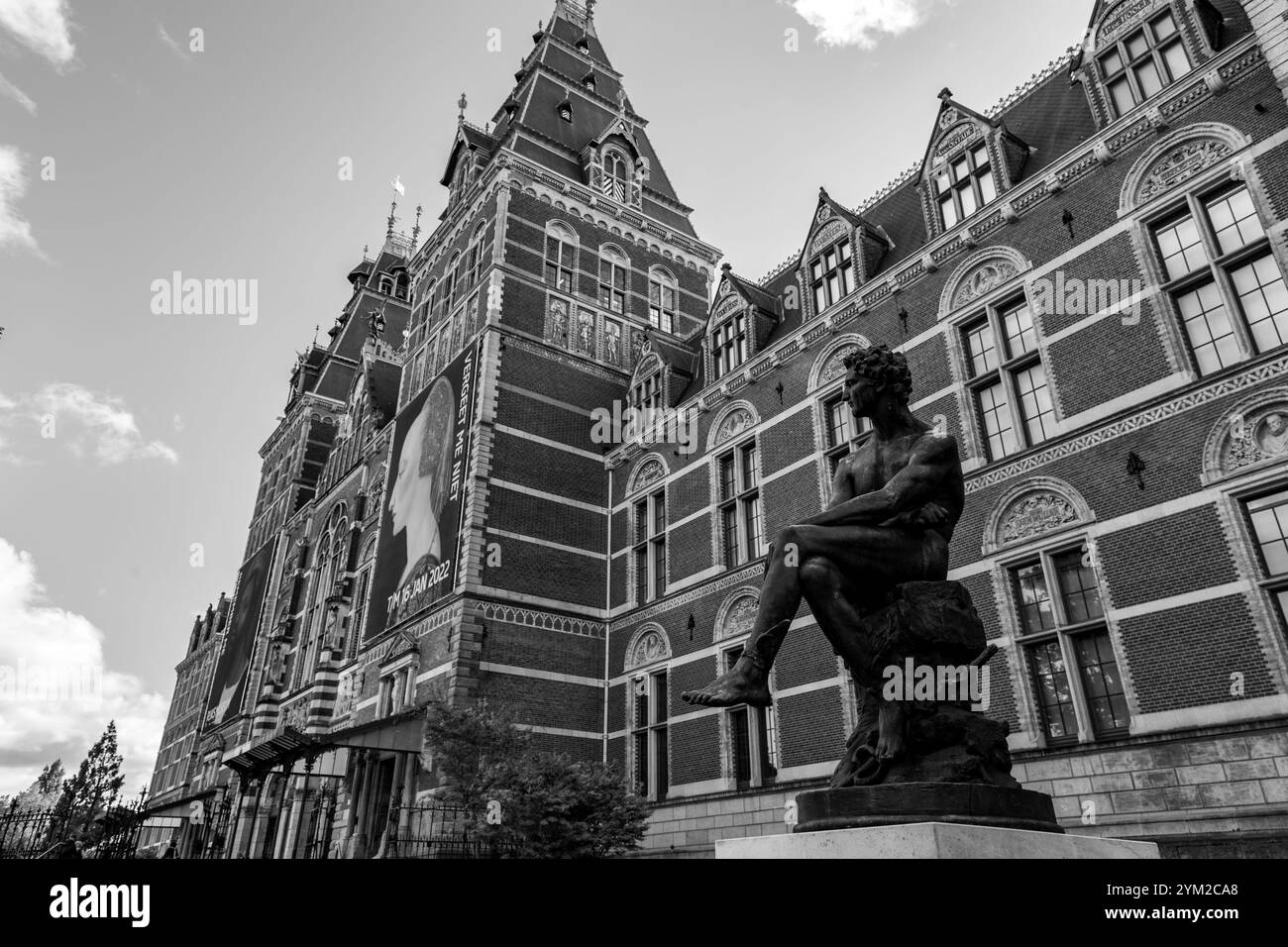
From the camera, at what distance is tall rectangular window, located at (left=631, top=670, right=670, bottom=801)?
780 inches

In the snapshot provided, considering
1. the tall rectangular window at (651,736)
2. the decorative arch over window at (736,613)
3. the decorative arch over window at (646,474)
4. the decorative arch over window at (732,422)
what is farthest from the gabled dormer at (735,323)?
the tall rectangular window at (651,736)

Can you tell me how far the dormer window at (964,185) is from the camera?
54.6 feet

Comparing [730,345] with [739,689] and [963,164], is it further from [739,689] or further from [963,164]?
[739,689]

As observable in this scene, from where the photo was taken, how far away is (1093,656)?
12.3 metres

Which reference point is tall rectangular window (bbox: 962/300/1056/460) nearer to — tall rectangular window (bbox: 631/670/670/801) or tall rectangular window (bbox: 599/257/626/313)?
tall rectangular window (bbox: 631/670/670/801)

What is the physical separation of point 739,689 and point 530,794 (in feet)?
34.6

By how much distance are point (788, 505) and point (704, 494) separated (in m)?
3.11

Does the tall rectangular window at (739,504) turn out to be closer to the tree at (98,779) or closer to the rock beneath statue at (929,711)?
the rock beneath statue at (929,711)

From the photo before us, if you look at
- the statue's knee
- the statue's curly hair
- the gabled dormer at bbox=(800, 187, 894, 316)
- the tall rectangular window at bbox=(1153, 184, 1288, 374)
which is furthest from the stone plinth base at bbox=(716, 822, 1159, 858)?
the gabled dormer at bbox=(800, 187, 894, 316)

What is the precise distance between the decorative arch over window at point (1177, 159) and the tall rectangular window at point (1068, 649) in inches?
237
